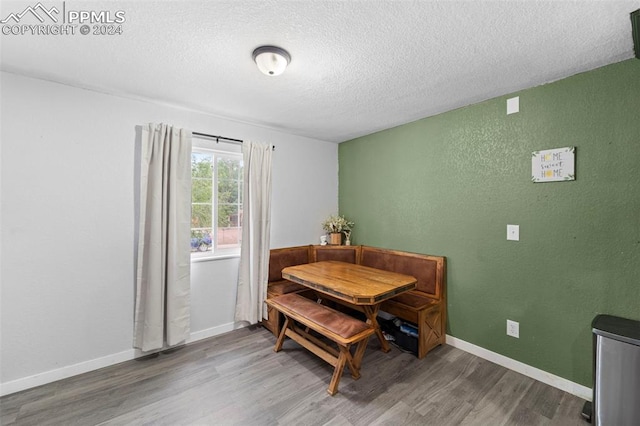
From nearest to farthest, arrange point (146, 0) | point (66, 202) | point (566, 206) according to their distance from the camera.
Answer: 1. point (146, 0)
2. point (566, 206)
3. point (66, 202)

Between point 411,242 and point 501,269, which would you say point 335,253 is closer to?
point 411,242

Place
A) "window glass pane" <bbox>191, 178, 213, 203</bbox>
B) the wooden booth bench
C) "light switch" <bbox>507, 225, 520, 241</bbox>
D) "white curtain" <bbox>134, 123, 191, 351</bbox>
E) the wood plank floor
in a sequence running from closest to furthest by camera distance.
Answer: the wood plank floor < "light switch" <bbox>507, 225, 520, 241</bbox> < "white curtain" <bbox>134, 123, 191, 351</bbox> < the wooden booth bench < "window glass pane" <bbox>191, 178, 213, 203</bbox>

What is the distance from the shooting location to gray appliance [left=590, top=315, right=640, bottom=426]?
1487mm

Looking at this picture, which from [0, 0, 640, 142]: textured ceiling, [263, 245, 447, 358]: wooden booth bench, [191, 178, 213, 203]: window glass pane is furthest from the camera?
[191, 178, 213, 203]: window glass pane

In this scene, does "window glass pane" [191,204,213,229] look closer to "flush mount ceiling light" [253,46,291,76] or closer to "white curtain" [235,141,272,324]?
"white curtain" [235,141,272,324]

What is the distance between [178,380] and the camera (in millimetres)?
2154

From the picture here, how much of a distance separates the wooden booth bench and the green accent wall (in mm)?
137

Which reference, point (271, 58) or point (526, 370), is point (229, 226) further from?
point (526, 370)

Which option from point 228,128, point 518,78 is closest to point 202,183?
point 228,128

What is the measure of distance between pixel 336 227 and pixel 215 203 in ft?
5.31

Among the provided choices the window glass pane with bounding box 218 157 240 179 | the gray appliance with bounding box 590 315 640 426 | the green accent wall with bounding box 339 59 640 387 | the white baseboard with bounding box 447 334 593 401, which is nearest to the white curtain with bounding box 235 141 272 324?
the window glass pane with bounding box 218 157 240 179

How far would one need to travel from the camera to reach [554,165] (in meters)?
2.07

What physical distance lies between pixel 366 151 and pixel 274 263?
75.7 inches

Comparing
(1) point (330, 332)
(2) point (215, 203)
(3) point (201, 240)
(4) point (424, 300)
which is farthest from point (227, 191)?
(4) point (424, 300)
